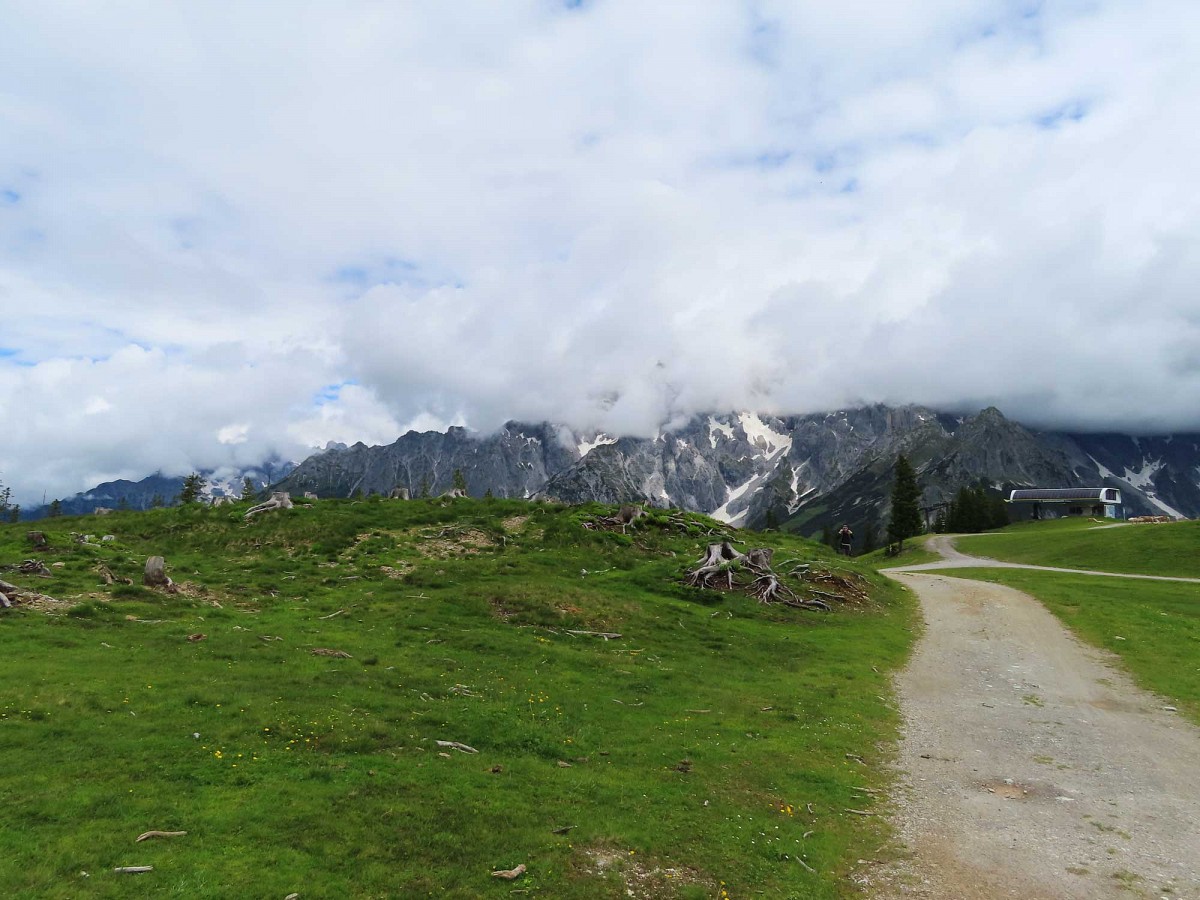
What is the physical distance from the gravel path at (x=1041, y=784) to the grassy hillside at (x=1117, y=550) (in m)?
55.3

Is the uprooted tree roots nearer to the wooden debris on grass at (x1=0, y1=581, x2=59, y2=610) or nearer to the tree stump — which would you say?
the tree stump

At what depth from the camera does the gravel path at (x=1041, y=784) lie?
12.2m

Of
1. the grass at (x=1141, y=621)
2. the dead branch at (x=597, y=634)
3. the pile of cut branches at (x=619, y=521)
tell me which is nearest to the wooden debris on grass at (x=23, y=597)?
the dead branch at (x=597, y=634)

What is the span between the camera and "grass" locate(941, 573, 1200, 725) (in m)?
27.2

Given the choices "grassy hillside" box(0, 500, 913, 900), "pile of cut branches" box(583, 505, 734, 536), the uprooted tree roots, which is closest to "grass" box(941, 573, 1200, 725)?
"grassy hillside" box(0, 500, 913, 900)

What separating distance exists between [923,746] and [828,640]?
45.6 feet

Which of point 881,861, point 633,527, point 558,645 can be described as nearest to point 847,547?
point 633,527

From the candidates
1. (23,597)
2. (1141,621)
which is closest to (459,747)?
(23,597)

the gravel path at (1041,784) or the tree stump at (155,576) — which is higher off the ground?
the tree stump at (155,576)

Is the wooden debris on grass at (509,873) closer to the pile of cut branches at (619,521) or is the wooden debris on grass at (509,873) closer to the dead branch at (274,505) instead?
the pile of cut branches at (619,521)

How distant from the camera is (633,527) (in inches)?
2112

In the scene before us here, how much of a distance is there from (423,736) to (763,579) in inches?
1152

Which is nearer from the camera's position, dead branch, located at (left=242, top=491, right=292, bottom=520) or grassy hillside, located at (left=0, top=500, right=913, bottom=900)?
grassy hillside, located at (left=0, top=500, right=913, bottom=900)

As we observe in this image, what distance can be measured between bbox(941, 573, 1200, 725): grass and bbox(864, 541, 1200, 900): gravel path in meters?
1.39
